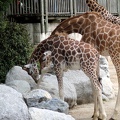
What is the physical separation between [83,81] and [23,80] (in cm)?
138

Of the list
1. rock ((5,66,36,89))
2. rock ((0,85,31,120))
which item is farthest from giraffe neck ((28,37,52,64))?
rock ((0,85,31,120))

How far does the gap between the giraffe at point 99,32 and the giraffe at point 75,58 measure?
0.38m

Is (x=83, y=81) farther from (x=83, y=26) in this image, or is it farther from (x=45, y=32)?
(x=45, y=32)

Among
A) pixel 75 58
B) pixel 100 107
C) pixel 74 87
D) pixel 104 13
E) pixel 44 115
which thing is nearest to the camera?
pixel 44 115

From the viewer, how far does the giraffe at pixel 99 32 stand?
8006 mm

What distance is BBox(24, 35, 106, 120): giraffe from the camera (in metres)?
7.58

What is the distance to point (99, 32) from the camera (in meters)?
8.27

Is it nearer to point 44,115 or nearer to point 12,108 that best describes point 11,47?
point 44,115

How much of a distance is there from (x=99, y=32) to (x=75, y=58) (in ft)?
2.85

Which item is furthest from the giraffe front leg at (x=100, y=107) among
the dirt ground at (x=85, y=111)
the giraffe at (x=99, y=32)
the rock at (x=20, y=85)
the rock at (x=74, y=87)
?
the rock at (x=20, y=85)

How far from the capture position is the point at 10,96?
5.96 m

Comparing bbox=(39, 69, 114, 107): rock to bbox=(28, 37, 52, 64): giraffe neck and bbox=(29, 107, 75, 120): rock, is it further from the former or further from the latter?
bbox=(29, 107, 75, 120): rock

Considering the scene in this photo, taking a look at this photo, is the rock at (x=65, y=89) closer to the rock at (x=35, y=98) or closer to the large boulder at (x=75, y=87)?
the large boulder at (x=75, y=87)

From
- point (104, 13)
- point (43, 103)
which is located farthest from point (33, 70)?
point (104, 13)
